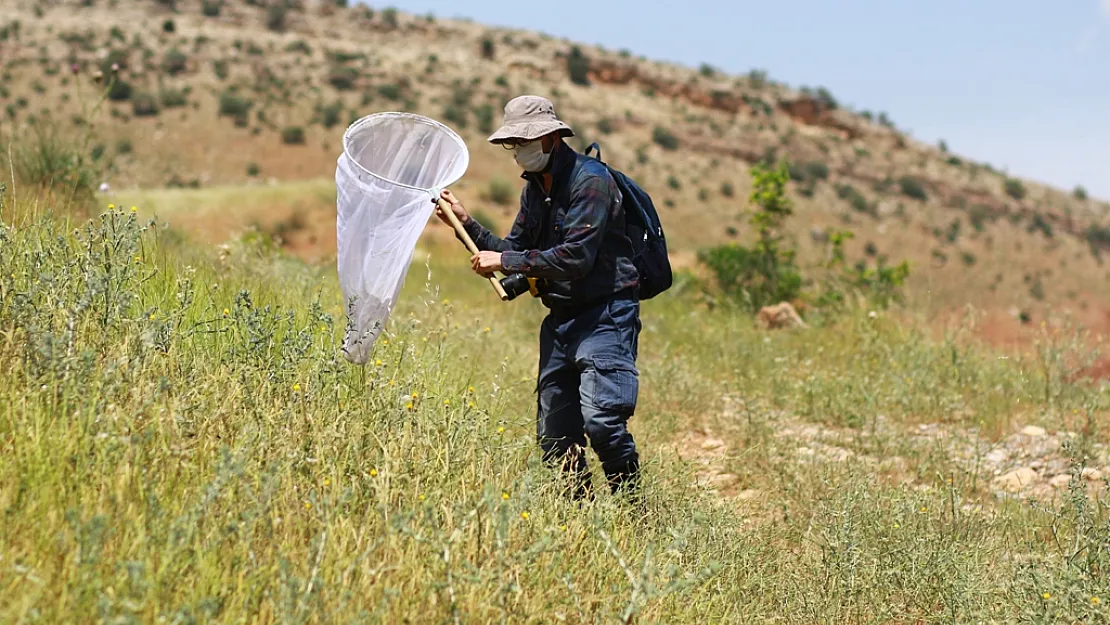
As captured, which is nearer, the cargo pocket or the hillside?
the cargo pocket

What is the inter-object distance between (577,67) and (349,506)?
158 feet

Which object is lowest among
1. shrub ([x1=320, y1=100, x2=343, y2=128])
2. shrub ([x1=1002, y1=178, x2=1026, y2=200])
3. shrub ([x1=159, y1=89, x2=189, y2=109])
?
shrub ([x1=159, y1=89, x2=189, y2=109])

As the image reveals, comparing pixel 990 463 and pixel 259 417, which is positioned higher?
pixel 259 417

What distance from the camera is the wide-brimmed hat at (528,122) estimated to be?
3625mm

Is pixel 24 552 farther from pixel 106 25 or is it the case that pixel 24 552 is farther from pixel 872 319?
pixel 106 25

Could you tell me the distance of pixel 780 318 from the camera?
9.12 meters

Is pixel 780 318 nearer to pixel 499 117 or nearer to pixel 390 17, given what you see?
pixel 499 117

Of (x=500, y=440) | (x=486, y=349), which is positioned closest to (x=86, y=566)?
(x=500, y=440)

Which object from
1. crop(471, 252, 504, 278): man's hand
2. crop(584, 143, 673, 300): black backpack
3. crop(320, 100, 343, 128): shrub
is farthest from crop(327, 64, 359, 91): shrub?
crop(471, 252, 504, 278): man's hand

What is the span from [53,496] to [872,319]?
716 centimetres

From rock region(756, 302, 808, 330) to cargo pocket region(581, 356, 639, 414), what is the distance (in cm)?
571

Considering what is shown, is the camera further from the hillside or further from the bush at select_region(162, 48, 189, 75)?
the bush at select_region(162, 48, 189, 75)

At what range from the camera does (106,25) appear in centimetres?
4216

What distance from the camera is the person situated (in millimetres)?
3596
